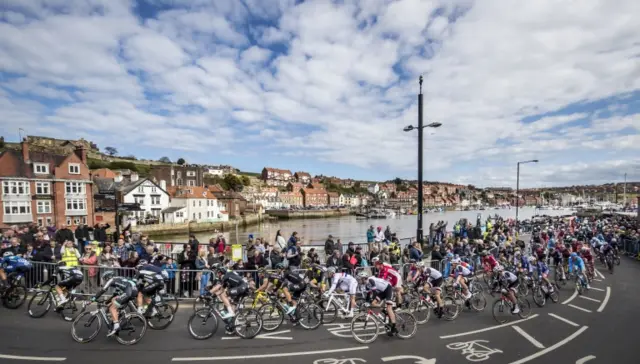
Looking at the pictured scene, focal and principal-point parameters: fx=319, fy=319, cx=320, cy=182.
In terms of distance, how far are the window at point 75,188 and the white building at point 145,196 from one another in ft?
44.4

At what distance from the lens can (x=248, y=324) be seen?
7609mm

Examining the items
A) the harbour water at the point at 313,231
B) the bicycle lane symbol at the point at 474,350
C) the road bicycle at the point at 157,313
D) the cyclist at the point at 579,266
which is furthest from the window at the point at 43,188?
the cyclist at the point at 579,266

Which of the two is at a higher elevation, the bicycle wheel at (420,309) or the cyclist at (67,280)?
the cyclist at (67,280)

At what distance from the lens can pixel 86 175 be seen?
38.8 m

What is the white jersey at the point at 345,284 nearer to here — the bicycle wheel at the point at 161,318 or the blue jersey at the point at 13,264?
the bicycle wheel at the point at 161,318

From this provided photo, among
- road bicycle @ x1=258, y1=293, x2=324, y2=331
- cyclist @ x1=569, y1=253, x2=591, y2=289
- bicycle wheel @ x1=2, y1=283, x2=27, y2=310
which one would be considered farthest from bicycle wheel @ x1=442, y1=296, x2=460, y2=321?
bicycle wheel @ x1=2, y1=283, x2=27, y2=310

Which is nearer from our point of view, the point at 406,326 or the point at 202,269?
the point at 406,326

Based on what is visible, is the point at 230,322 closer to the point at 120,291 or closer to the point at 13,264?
the point at 120,291

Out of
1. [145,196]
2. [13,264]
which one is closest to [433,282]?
[13,264]

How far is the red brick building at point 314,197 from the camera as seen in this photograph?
141750mm

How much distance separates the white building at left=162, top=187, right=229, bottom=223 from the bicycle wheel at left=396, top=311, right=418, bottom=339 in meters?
57.0

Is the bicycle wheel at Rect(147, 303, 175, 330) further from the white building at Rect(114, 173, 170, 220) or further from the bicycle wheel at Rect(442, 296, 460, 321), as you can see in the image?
the white building at Rect(114, 173, 170, 220)

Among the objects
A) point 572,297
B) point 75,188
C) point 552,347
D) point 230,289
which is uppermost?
point 75,188

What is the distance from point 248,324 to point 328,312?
2.39 m
